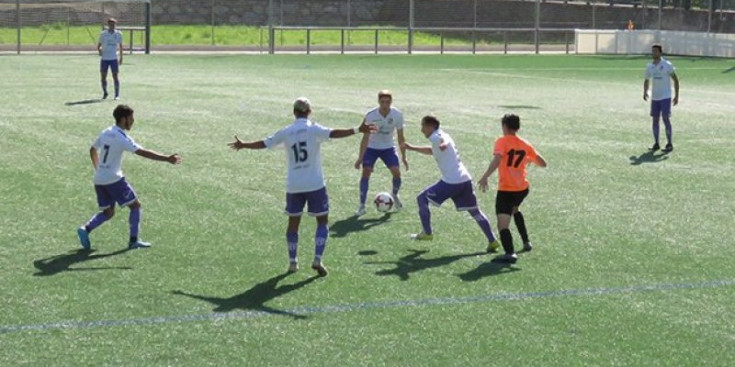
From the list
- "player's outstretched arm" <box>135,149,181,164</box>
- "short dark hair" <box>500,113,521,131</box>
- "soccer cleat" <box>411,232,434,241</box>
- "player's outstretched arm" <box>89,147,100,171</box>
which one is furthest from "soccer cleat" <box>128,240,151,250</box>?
"short dark hair" <box>500,113,521,131</box>

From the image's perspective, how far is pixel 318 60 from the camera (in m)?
52.8

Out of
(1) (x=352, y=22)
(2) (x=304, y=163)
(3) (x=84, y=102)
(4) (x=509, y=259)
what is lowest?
(4) (x=509, y=259)

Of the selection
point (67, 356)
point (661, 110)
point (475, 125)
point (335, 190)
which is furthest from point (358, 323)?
point (475, 125)

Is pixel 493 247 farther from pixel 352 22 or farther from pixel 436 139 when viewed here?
pixel 352 22

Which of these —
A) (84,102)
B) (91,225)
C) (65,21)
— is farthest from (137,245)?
(65,21)

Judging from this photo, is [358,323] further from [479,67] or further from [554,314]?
[479,67]

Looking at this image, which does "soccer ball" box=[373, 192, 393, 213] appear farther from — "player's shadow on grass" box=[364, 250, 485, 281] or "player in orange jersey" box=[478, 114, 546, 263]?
"player in orange jersey" box=[478, 114, 546, 263]

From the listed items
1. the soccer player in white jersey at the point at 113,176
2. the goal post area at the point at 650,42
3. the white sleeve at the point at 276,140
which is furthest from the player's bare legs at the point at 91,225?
the goal post area at the point at 650,42

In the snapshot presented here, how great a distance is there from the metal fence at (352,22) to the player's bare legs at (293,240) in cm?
4705

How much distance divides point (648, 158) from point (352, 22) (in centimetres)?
4937

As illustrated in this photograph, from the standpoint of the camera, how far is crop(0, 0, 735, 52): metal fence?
61906mm

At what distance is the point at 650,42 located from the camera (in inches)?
2459

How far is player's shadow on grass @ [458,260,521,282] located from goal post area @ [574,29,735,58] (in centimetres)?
4766

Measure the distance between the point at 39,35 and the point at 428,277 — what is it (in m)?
51.8
